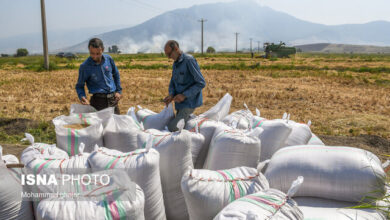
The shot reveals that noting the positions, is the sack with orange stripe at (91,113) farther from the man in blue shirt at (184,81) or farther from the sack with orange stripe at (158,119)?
the man in blue shirt at (184,81)

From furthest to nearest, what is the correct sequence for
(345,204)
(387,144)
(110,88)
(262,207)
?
(387,144) → (110,88) → (345,204) → (262,207)

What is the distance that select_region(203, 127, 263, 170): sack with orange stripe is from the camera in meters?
2.23

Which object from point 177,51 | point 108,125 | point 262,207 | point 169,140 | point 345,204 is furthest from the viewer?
point 177,51

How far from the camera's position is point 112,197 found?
1.55 m

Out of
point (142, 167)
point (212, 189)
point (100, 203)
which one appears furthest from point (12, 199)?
point (212, 189)

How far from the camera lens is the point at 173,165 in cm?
217

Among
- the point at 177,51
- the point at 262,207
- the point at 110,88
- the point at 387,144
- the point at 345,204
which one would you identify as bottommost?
the point at 387,144

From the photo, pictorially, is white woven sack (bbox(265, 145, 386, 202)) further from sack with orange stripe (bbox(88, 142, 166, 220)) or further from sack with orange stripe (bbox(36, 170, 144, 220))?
sack with orange stripe (bbox(36, 170, 144, 220))

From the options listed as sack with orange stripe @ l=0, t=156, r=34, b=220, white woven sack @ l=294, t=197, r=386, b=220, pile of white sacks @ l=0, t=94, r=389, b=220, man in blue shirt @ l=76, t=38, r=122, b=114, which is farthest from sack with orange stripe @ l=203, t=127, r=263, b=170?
man in blue shirt @ l=76, t=38, r=122, b=114

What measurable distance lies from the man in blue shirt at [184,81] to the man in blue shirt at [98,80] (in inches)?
25.5

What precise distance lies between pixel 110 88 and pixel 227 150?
68.2 inches

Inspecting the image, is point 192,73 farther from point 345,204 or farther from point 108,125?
point 345,204

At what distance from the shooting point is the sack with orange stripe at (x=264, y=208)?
1.38m

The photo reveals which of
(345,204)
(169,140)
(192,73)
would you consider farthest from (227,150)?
(192,73)
